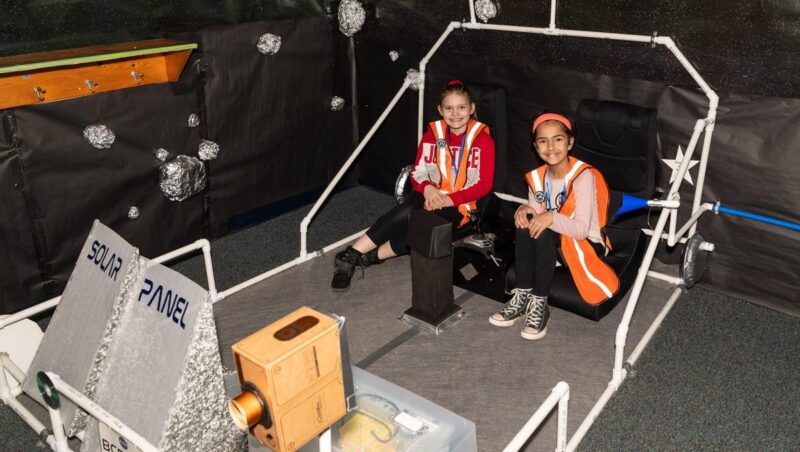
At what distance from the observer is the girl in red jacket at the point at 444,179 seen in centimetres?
323

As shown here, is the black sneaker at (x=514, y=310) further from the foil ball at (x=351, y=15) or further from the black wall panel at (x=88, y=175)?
the foil ball at (x=351, y=15)

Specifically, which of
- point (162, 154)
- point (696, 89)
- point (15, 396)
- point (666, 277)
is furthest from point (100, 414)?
A: point (696, 89)

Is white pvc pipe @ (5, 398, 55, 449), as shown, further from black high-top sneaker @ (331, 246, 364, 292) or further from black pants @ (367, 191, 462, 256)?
black pants @ (367, 191, 462, 256)

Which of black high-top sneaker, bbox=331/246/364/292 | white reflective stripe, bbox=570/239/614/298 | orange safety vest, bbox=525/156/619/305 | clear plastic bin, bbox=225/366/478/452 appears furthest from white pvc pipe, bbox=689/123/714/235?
clear plastic bin, bbox=225/366/478/452

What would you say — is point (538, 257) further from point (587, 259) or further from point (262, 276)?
point (262, 276)

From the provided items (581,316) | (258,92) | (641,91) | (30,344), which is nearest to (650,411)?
(581,316)

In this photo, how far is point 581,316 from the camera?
303 cm

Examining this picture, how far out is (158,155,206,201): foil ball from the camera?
140 inches

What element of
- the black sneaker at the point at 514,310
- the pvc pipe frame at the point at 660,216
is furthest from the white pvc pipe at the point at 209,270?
the black sneaker at the point at 514,310

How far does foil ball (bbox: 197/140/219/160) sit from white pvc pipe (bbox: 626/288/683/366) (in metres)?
2.34

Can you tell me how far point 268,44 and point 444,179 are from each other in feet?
4.24

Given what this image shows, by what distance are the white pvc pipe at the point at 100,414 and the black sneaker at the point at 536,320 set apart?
1674mm

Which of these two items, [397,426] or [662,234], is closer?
[397,426]

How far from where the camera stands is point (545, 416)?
72.3 inches
